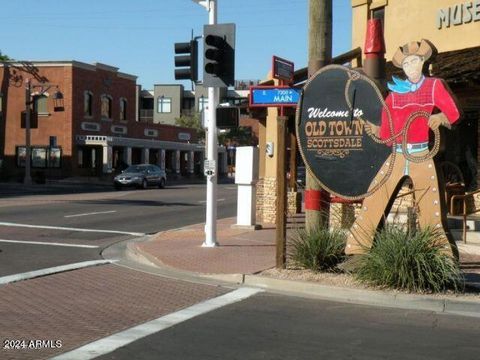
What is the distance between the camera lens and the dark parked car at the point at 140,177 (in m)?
39.6

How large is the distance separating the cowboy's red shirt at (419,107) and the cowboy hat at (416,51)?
37 centimetres

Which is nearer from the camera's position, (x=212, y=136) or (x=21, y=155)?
(x=212, y=136)

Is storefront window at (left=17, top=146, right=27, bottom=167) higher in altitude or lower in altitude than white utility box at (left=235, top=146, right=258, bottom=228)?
higher

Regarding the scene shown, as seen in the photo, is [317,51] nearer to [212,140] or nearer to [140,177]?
[212,140]

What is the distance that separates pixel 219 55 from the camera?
12.1 metres

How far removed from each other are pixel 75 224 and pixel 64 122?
3214cm

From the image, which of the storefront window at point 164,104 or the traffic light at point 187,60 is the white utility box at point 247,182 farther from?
the storefront window at point 164,104

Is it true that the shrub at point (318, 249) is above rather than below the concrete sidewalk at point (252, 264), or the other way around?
above

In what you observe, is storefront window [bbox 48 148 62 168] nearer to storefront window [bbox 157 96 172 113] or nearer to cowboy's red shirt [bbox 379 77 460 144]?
storefront window [bbox 157 96 172 113]

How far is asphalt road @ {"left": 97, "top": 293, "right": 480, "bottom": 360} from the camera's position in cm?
590

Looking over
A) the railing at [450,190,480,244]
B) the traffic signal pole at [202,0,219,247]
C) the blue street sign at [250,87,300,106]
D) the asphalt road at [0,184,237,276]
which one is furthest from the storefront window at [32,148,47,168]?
the blue street sign at [250,87,300,106]

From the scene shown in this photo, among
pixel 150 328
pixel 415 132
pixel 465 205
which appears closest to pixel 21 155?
pixel 465 205

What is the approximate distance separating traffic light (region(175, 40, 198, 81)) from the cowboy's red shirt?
468 centimetres

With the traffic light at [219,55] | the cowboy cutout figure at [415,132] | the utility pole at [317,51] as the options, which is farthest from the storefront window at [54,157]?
the cowboy cutout figure at [415,132]
